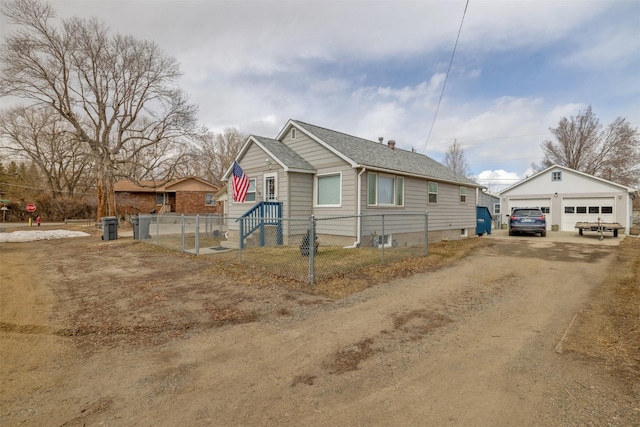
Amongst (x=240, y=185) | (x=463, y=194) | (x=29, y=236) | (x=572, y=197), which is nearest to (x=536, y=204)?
(x=572, y=197)

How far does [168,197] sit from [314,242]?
123 ft

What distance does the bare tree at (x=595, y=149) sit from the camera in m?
29.6

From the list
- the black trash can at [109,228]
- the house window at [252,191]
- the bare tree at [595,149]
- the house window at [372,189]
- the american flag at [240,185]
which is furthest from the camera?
the bare tree at [595,149]

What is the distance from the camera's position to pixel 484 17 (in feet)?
27.8

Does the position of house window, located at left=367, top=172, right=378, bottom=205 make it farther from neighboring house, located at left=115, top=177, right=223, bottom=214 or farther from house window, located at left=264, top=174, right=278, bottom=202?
neighboring house, located at left=115, top=177, right=223, bottom=214

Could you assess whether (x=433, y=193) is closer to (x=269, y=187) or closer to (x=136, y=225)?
(x=269, y=187)

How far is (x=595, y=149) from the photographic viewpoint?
32.6 meters

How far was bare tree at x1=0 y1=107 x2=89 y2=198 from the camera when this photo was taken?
104 ft

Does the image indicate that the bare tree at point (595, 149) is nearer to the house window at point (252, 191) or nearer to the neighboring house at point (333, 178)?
the neighboring house at point (333, 178)

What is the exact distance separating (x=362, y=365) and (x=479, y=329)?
2.01 meters

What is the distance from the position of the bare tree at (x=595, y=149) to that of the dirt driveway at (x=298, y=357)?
34.4 meters

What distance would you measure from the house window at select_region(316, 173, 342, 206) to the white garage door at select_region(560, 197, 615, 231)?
19.2 metres

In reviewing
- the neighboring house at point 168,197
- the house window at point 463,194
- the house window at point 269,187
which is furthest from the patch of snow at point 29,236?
the house window at point 463,194

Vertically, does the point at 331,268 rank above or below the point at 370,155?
below
